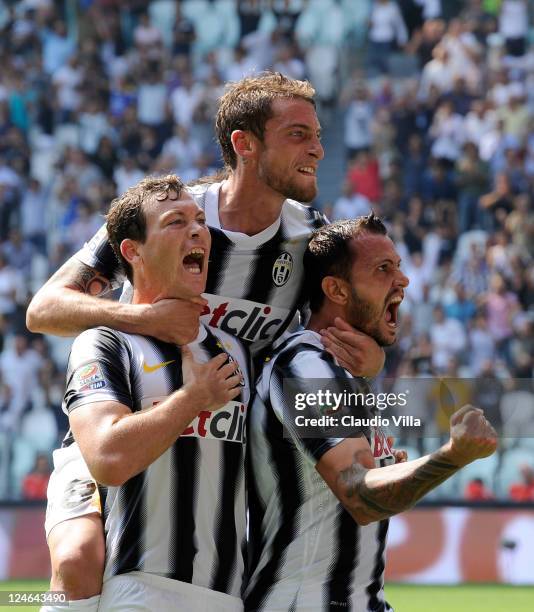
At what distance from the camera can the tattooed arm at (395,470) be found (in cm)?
318

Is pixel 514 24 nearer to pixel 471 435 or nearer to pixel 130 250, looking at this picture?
pixel 130 250

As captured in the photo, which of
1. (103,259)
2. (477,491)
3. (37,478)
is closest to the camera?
(103,259)

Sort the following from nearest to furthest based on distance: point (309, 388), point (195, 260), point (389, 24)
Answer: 1. point (309, 388)
2. point (195, 260)
3. point (389, 24)

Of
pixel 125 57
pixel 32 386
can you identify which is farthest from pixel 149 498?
pixel 125 57

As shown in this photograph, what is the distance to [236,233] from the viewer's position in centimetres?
474

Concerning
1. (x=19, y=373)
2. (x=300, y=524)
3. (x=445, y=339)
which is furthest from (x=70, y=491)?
(x=445, y=339)

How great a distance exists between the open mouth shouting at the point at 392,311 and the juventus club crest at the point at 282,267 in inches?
24.9

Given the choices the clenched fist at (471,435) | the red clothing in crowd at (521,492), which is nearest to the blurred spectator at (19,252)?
the red clothing in crowd at (521,492)

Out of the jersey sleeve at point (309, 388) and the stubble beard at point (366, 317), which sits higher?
the stubble beard at point (366, 317)

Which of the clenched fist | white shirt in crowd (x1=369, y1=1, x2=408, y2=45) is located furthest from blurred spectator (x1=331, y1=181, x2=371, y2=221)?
the clenched fist

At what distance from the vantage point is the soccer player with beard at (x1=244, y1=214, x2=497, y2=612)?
373cm

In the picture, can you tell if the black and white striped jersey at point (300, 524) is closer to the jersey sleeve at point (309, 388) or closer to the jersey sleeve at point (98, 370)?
the jersey sleeve at point (309, 388)

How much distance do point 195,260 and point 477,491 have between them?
7.66 meters

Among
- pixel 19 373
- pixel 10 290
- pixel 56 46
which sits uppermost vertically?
pixel 56 46
